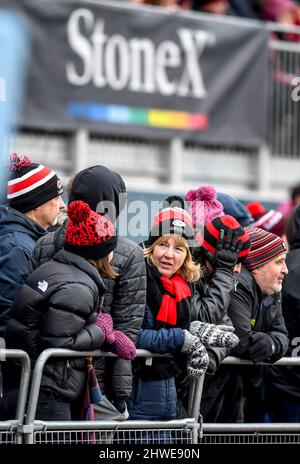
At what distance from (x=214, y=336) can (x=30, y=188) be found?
50.6 inches

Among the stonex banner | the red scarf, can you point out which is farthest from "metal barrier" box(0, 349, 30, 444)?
the stonex banner

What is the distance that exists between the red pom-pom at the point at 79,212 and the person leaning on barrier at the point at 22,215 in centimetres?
42

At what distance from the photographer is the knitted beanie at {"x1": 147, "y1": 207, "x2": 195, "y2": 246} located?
620 cm

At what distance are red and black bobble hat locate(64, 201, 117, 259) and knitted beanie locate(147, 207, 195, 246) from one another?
0.53 m

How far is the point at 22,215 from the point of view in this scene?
618cm

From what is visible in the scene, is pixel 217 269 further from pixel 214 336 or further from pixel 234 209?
pixel 234 209

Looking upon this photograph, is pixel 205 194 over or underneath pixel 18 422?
over

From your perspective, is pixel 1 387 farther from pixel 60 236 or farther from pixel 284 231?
pixel 284 231

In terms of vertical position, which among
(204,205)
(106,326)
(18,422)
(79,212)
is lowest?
(18,422)

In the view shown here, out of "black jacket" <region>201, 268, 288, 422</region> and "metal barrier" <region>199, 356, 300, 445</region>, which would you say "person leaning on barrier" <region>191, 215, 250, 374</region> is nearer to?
"black jacket" <region>201, 268, 288, 422</region>

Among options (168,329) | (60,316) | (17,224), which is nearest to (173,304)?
(168,329)

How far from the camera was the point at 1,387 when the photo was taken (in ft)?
18.7
